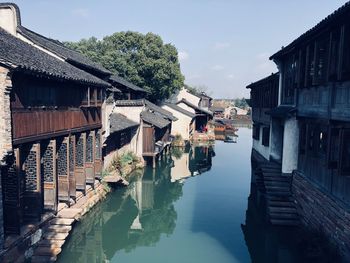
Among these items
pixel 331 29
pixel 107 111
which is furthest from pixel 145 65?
pixel 331 29

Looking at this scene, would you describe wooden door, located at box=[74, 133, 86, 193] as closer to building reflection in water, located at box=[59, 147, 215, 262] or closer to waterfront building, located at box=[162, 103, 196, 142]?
building reflection in water, located at box=[59, 147, 215, 262]

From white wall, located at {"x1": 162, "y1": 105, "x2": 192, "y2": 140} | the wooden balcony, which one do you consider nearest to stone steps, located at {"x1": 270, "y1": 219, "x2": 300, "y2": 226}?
the wooden balcony

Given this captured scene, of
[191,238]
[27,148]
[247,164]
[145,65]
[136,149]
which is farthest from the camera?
[145,65]

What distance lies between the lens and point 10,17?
16875 millimetres

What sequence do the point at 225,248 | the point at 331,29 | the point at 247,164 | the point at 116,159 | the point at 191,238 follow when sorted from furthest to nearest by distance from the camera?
the point at 247,164
the point at 116,159
the point at 191,238
the point at 225,248
the point at 331,29

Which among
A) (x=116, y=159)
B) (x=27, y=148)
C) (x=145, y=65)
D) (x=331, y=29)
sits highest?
(x=145, y=65)

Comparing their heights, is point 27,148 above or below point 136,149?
above

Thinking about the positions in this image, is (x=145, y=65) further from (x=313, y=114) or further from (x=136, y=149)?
(x=313, y=114)

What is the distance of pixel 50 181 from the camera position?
14.5 metres

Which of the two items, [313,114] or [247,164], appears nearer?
[313,114]

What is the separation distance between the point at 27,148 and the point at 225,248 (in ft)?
33.6

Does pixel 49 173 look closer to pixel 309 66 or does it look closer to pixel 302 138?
pixel 302 138

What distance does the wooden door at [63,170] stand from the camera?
15.9 meters

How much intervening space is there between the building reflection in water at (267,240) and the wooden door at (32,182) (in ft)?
32.6
